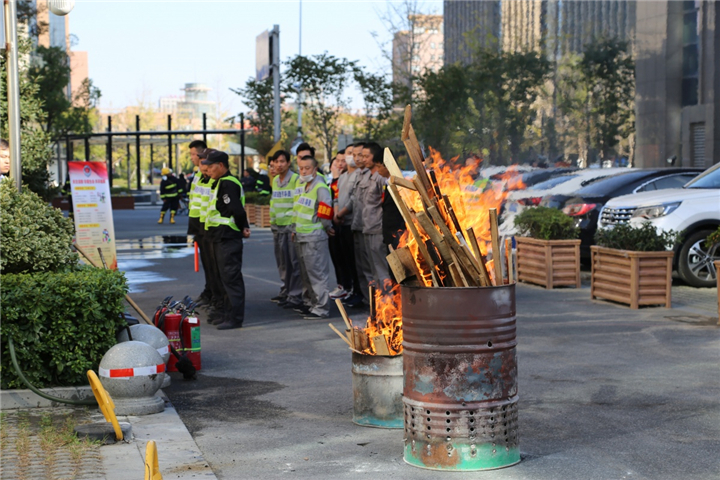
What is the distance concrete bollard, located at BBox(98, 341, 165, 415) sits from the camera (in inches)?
270

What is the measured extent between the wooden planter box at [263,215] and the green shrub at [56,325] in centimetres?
2290

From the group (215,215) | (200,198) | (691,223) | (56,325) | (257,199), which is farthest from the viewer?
(257,199)

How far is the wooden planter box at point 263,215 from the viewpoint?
30594mm

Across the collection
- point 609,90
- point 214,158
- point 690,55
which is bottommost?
point 214,158

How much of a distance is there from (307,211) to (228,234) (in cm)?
129

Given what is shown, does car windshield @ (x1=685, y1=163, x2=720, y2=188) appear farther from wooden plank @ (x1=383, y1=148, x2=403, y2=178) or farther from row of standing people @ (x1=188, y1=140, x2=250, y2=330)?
wooden plank @ (x1=383, y1=148, x2=403, y2=178)

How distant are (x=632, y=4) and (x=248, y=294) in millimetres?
38598

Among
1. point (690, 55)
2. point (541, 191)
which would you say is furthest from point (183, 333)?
point (690, 55)

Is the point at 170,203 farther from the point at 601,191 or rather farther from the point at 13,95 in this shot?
the point at 13,95

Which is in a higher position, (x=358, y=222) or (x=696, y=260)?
(x=358, y=222)

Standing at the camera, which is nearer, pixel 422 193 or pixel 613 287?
pixel 422 193

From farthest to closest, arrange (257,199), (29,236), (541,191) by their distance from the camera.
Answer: (257,199)
(541,191)
(29,236)

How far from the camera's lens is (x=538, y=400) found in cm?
730

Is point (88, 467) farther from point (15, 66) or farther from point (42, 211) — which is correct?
point (15, 66)
